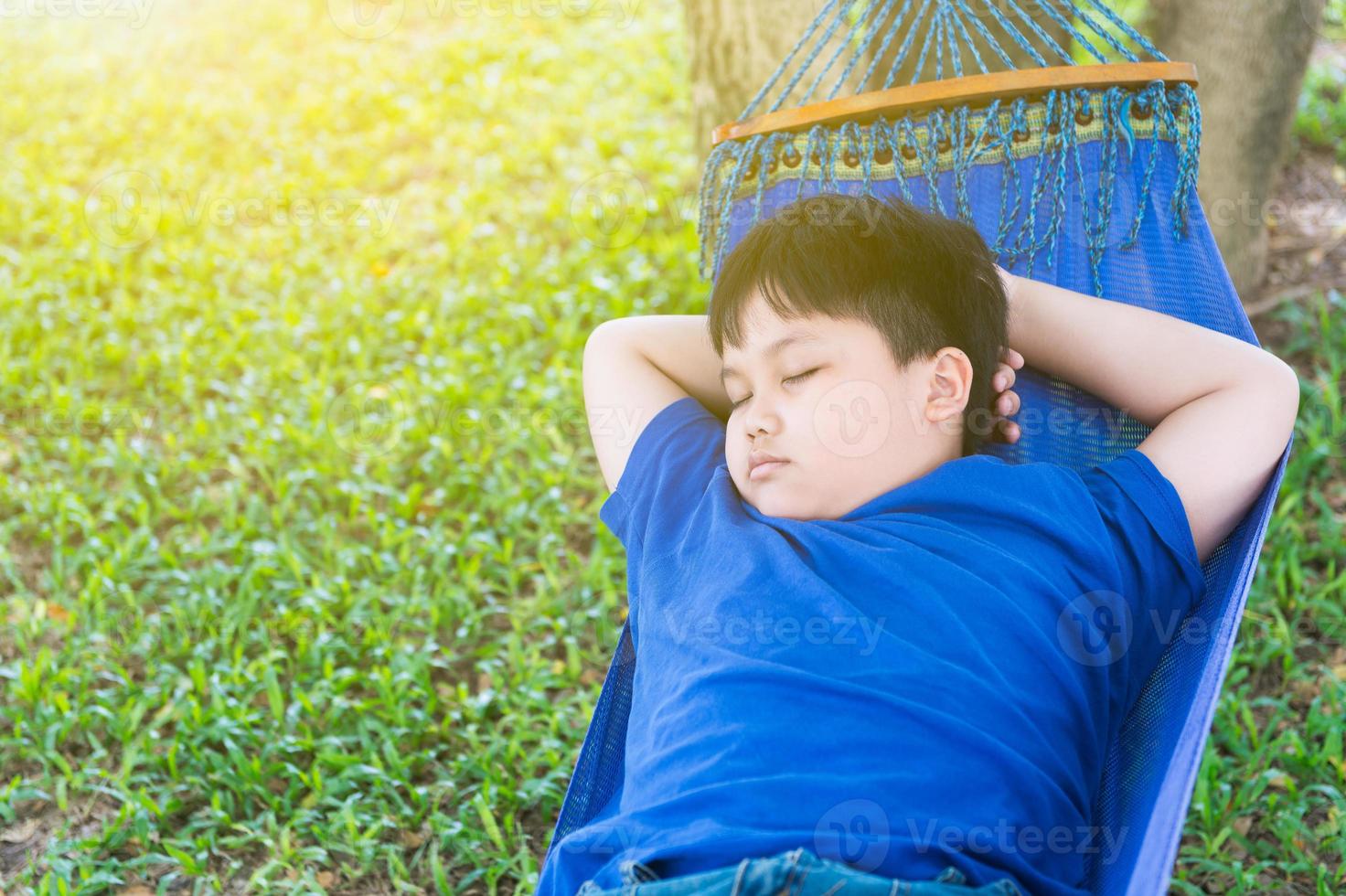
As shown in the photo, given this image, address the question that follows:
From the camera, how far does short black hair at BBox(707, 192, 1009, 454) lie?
6.00 ft

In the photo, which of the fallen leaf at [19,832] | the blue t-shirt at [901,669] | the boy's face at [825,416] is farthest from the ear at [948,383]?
the fallen leaf at [19,832]

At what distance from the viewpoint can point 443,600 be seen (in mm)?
2906

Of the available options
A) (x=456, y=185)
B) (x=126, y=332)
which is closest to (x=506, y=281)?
(x=456, y=185)

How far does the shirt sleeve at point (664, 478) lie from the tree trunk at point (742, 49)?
67.3 inches

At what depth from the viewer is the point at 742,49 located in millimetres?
3566

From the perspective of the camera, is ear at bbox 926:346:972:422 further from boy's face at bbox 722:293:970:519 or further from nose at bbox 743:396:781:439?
nose at bbox 743:396:781:439

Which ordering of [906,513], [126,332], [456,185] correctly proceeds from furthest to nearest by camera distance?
1. [456,185]
2. [126,332]
3. [906,513]

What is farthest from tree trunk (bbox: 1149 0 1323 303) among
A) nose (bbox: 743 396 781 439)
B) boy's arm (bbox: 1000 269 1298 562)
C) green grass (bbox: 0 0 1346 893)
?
nose (bbox: 743 396 781 439)

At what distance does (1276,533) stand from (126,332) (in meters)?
3.40

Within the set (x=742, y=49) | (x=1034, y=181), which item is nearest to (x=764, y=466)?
(x=1034, y=181)

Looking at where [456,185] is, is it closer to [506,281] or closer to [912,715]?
[506,281]

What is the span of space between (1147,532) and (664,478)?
0.70m

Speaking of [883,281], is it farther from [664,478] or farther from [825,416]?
[664,478]

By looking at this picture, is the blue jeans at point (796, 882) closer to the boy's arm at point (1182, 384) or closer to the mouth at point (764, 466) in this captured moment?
the mouth at point (764, 466)
